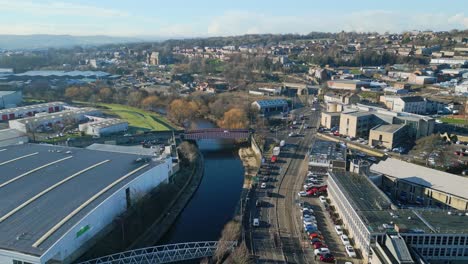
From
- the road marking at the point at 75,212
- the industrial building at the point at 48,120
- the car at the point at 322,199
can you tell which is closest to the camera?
the road marking at the point at 75,212

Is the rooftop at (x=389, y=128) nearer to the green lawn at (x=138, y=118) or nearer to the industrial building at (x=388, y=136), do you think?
the industrial building at (x=388, y=136)

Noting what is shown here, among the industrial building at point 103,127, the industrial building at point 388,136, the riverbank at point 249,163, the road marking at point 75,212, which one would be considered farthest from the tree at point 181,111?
the road marking at point 75,212

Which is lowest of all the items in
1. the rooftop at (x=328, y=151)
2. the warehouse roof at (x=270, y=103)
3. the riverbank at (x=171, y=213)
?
the riverbank at (x=171, y=213)

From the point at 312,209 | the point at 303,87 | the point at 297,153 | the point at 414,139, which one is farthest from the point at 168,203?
the point at 303,87

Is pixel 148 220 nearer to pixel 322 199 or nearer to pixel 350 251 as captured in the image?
pixel 322 199

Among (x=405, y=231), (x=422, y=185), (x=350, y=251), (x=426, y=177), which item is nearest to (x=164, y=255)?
(x=350, y=251)

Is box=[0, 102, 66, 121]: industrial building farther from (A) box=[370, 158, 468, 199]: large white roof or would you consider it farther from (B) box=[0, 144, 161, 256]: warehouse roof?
(A) box=[370, 158, 468, 199]: large white roof

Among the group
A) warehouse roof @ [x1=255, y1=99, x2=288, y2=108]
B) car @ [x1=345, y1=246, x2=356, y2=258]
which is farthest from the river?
warehouse roof @ [x1=255, y1=99, x2=288, y2=108]
